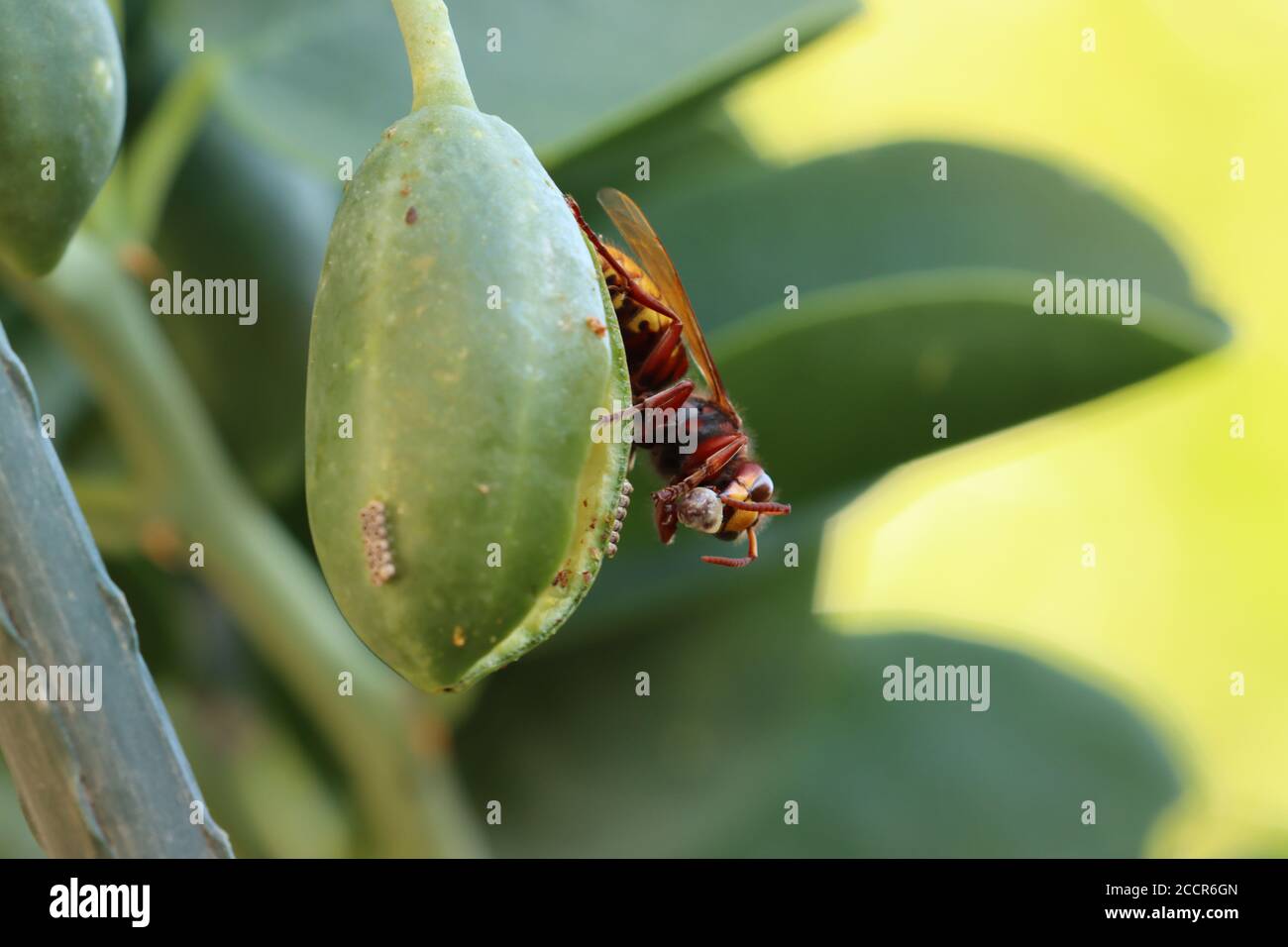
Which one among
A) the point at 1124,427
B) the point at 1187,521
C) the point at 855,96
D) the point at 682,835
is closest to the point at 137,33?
the point at 682,835

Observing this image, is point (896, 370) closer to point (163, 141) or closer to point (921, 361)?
point (921, 361)

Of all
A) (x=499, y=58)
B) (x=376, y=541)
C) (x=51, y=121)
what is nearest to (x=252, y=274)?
(x=499, y=58)

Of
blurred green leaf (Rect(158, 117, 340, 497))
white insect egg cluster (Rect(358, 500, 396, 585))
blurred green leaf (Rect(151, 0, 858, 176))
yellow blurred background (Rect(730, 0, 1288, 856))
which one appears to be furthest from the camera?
yellow blurred background (Rect(730, 0, 1288, 856))

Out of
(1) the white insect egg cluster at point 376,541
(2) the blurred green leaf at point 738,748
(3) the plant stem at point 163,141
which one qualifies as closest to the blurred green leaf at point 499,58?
(3) the plant stem at point 163,141

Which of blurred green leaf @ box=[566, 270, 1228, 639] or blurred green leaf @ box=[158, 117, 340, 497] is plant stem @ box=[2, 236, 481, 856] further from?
blurred green leaf @ box=[566, 270, 1228, 639]

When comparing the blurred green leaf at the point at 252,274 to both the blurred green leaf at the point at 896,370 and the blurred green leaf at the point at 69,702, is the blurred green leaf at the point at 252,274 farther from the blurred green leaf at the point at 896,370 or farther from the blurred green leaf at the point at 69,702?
the blurred green leaf at the point at 69,702

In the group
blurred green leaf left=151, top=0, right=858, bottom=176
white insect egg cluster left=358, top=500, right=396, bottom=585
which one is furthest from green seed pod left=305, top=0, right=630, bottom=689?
blurred green leaf left=151, top=0, right=858, bottom=176
